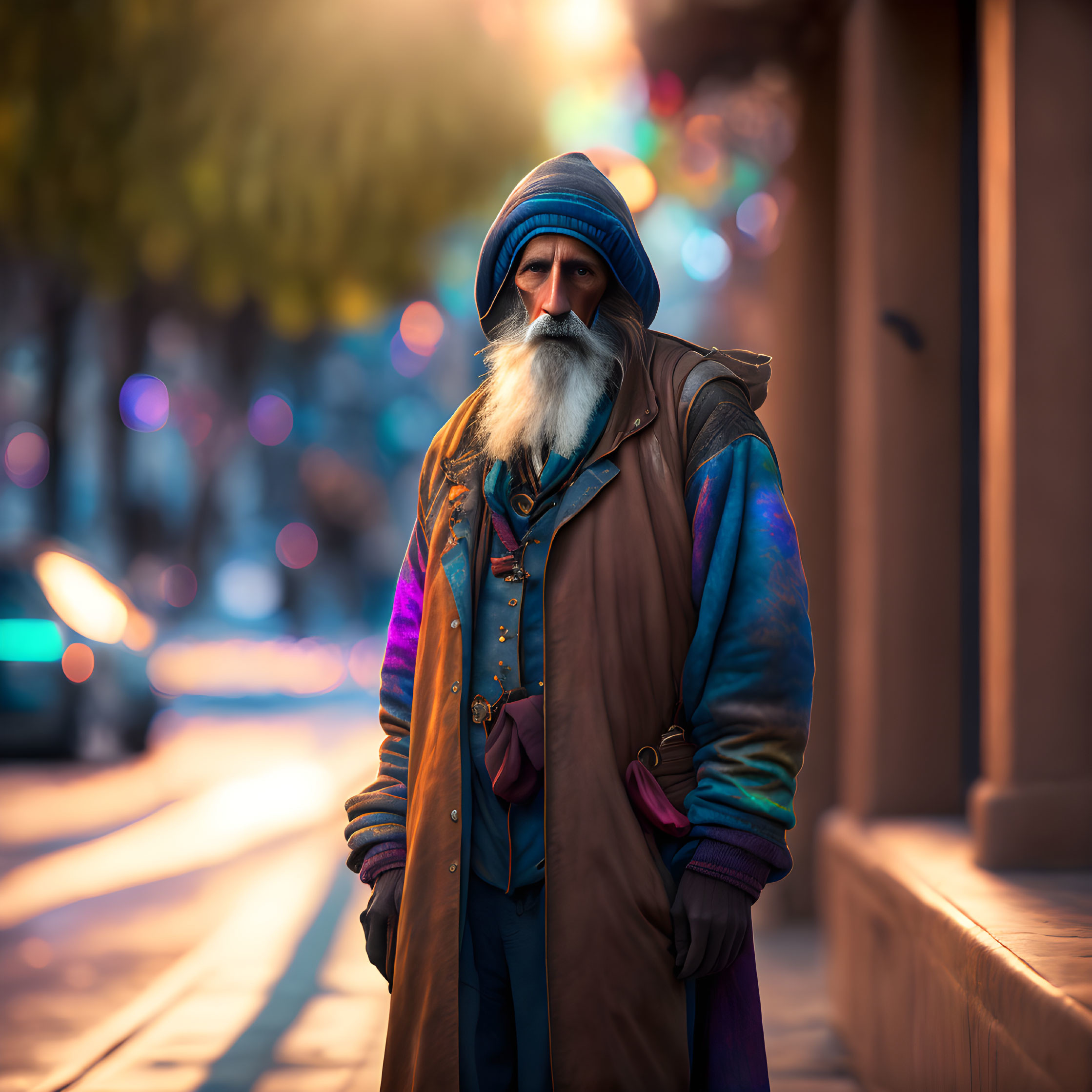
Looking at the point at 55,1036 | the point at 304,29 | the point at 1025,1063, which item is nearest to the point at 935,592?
the point at 1025,1063

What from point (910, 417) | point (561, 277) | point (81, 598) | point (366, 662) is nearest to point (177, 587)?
point (366, 662)

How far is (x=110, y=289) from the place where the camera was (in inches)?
407

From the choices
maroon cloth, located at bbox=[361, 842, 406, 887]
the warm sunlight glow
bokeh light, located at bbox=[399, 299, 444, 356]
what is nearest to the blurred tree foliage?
the warm sunlight glow

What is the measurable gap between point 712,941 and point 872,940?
2.19 m

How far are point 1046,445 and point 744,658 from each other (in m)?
1.81

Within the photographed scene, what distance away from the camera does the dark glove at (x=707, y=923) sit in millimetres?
2076

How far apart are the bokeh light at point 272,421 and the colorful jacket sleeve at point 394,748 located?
3463 cm

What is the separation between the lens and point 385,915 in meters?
2.32

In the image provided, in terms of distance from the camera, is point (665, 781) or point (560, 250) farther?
point (560, 250)

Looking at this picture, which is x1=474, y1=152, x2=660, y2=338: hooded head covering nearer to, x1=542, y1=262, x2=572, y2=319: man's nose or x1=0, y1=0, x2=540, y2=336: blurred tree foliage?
x1=542, y1=262, x2=572, y2=319: man's nose

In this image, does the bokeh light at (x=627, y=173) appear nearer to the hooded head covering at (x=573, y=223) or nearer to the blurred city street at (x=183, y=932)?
the blurred city street at (x=183, y=932)

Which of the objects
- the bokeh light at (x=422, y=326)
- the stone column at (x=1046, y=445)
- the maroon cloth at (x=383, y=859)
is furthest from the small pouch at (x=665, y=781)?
the bokeh light at (x=422, y=326)

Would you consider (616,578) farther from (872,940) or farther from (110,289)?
(110,289)

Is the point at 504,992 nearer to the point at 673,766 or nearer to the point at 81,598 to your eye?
the point at 673,766
